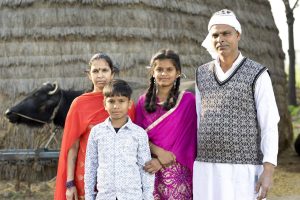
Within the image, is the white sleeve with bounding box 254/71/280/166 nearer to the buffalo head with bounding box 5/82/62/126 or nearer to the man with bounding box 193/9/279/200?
the man with bounding box 193/9/279/200

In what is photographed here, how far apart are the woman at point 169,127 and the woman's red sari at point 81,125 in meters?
0.17

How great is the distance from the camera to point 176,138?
291 cm

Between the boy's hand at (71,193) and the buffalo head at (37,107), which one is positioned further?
the buffalo head at (37,107)

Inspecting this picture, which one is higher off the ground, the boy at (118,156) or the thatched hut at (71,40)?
the thatched hut at (71,40)

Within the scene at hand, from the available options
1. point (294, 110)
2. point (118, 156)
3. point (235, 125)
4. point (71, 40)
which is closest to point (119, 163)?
point (118, 156)

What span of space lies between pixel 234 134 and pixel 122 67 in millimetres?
4246

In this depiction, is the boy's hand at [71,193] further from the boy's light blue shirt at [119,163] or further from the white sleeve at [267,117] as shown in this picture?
the white sleeve at [267,117]

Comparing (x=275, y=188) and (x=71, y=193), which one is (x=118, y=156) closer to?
(x=71, y=193)

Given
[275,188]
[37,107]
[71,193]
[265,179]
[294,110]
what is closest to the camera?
[265,179]

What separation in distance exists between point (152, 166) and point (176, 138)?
0.21 meters

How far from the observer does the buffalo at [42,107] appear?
5414 millimetres

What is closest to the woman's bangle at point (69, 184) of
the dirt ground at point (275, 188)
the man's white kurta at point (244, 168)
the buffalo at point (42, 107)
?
the man's white kurta at point (244, 168)

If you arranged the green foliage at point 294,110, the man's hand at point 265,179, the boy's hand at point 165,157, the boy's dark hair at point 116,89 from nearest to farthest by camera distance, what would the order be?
1. the man's hand at point 265,179
2. the boy's dark hair at point 116,89
3. the boy's hand at point 165,157
4. the green foliage at point 294,110

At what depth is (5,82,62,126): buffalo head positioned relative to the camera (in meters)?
5.41
